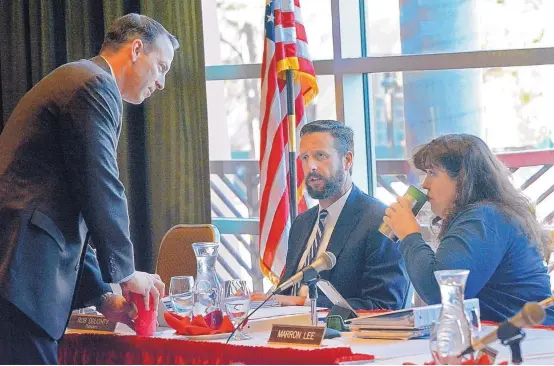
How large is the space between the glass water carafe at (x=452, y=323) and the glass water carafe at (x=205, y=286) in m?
1.01

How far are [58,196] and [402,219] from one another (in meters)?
1.09

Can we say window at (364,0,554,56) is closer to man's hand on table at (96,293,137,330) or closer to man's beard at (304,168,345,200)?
man's beard at (304,168,345,200)

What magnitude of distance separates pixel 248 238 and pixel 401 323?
3.21 metres

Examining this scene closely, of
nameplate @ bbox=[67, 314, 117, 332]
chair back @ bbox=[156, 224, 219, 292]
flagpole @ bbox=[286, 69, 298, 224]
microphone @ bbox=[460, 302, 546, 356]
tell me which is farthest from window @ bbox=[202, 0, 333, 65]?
microphone @ bbox=[460, 302, 546, 356]

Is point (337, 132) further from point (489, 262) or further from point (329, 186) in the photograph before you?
point (489, 262)

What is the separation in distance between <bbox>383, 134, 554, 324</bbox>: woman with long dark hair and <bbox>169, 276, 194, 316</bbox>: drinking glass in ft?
2.22

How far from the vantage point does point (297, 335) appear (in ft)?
7.63

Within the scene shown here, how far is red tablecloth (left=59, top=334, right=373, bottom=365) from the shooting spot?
6.93 feet

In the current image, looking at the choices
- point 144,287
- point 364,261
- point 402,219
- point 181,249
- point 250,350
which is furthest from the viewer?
point 181,249

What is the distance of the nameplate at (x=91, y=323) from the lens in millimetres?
2705

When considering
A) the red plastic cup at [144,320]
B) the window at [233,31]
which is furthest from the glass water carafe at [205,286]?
the window at [233,31]

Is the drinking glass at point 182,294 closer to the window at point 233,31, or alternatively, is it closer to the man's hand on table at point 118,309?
the man's hand on table at point 118,309

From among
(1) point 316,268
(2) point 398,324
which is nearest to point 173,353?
(1) point 316,268

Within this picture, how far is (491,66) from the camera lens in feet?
14.8
